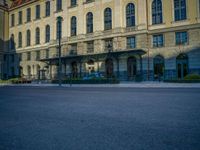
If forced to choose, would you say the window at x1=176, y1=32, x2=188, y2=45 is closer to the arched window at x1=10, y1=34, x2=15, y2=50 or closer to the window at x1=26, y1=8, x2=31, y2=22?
the window at x1=26, y1=8, x2=31, y2=22

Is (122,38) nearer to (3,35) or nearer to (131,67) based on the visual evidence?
(131,67)

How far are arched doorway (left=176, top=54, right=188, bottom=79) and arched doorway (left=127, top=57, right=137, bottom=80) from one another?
6424mm

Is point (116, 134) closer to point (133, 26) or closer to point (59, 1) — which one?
point (133, 26)

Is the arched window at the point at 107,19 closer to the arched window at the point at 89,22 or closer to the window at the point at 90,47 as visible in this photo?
the arched window at the point at 89,22

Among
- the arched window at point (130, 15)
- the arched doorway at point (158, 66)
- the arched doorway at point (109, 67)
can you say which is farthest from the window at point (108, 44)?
the arched doorway at point (158, 66)

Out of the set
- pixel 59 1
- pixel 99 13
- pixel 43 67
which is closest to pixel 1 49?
pixel 43 67

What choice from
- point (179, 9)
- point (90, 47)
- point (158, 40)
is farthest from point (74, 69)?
point (179, 9)

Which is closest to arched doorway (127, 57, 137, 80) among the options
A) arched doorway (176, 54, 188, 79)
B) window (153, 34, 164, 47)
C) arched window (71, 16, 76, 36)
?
window (153, 34, 164, 47)

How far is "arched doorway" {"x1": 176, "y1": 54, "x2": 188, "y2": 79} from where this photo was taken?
89.7 feet

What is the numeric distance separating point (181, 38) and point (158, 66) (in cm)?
522

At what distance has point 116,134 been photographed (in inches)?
143

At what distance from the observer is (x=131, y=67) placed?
30.9 metres

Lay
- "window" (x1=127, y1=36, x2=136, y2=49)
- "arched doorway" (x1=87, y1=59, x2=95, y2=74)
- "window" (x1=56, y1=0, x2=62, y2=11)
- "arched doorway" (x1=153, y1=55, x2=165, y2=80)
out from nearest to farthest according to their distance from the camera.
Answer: "arched doorway" (x1=153, y1=55, x2=165, y2=80)
"window" (x1=127, y1=36, x2=136, y2=49)
"arched doorway" (x1=87, y1=59, x2=95, y2=74)
"window" (x1=56, y1=0, x2=62, y2=11)

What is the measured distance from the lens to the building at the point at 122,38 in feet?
90.6
